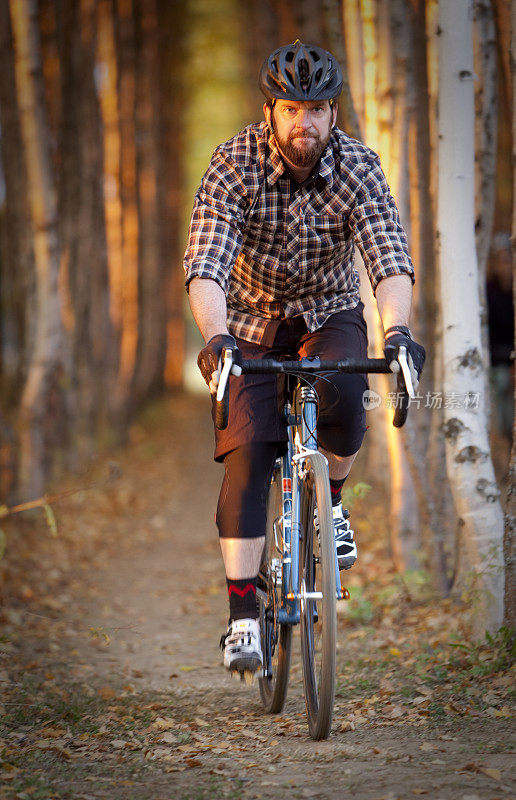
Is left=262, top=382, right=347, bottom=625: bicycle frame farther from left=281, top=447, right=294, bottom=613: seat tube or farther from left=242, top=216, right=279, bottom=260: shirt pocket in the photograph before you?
left=242, top=216, right=279, bottom=260: shirt pocket

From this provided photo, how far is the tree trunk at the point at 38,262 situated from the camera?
893cm

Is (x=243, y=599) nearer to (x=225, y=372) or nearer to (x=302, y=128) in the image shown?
(x=225, y=372)

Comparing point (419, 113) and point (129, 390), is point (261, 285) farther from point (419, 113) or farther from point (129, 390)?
point (129, 390)

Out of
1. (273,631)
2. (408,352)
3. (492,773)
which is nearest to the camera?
(492,773)

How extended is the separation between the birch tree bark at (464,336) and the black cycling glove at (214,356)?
6.32 feet

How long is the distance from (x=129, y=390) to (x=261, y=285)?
12560mm

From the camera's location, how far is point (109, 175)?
15.1 m

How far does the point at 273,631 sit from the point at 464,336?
1.80 meters

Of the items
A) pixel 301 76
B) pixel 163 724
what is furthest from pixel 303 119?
pixel 163 724

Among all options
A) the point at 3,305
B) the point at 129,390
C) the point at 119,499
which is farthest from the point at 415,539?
the point at 129,390

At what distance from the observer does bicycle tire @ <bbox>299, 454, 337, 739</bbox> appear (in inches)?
132

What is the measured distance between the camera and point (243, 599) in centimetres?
372

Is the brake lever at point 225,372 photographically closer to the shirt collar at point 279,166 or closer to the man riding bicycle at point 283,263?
the man riding bicycle at point 283,263

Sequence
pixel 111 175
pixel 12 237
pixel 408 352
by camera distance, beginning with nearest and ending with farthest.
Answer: pixel 408 352
pixel 12 237
pixel 111 175
